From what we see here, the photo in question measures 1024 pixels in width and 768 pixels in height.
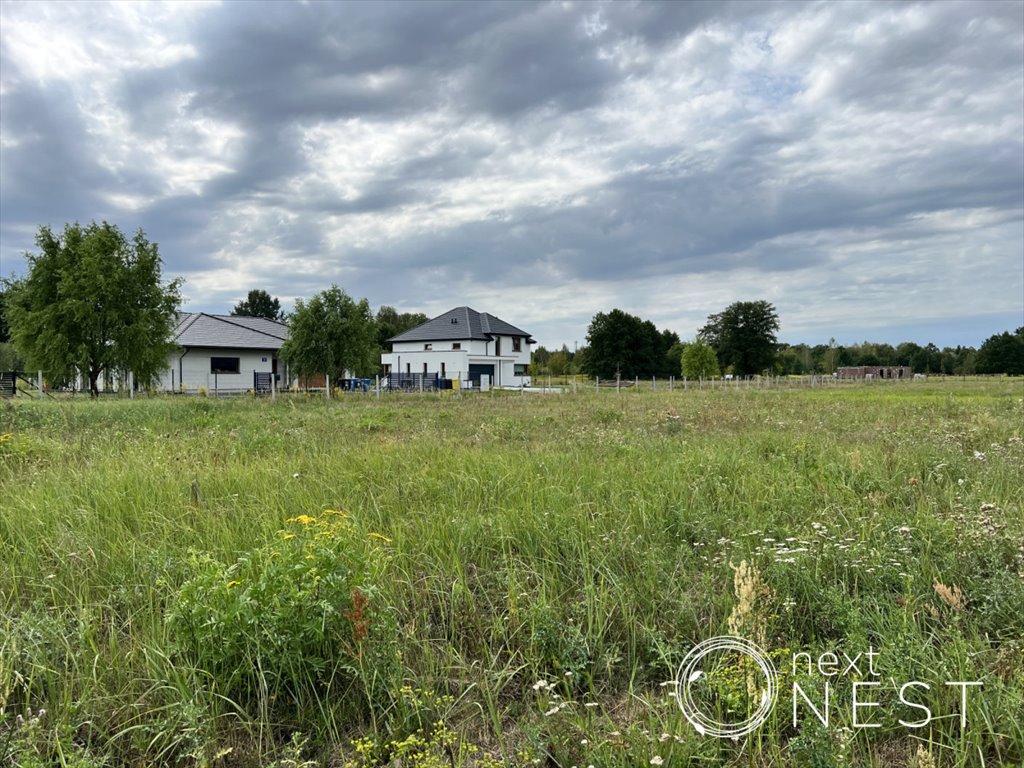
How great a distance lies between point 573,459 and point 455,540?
2.89 metres

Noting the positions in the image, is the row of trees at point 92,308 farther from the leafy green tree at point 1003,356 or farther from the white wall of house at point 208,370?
the leafy green tree at point 1003,356

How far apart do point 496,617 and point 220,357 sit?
42629mm

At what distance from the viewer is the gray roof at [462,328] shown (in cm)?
5636

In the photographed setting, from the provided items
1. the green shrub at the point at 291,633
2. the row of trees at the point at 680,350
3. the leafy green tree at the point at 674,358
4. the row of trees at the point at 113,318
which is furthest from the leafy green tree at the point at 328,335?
the leafy green tree at the point at 674,358

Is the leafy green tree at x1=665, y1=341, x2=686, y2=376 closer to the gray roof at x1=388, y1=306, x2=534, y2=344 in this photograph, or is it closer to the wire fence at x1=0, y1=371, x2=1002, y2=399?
the gray roof at x1=388, y1=306, x2=534, y2=344

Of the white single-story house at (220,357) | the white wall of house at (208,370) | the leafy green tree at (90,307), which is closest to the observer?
the leafy green tree at (90,307)

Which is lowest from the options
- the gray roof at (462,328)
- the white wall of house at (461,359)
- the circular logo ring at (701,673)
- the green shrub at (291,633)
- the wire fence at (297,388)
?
the circular logo ring at (701,673)

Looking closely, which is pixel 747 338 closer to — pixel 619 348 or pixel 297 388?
pixel 619 348

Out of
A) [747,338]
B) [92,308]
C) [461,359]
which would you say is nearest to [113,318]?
[92,308]

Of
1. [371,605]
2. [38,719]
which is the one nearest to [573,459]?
[371,605]

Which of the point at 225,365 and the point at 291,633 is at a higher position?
the point at 225,365

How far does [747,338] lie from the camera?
244 ft

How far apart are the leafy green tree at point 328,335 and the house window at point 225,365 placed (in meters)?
12.6

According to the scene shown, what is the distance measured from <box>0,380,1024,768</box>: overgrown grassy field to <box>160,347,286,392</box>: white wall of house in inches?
1462
